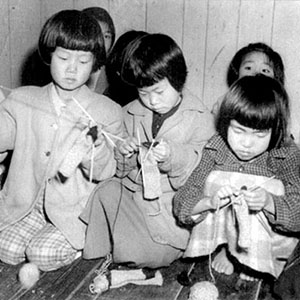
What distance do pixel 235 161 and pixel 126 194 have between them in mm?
322

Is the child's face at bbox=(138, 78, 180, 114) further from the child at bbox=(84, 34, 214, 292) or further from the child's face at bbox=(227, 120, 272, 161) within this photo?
the child's face at bbox=(227, 120, 272, 161)

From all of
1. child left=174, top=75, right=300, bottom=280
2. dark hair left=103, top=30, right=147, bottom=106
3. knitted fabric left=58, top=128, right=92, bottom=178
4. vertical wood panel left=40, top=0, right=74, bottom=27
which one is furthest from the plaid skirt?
vertical wood panel left=40, top=0, right=74, bottom=27

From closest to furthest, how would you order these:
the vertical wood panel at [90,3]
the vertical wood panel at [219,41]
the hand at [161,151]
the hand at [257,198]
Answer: the hand at [257,198] < the hand at [161,151] < the vertical wood panel at [219,41] < the vertical wood panel at [90,3]

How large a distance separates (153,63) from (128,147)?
0.77 feet

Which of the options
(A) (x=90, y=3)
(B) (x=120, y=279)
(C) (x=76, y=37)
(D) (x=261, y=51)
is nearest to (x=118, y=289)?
(B) (x=120, y=279)

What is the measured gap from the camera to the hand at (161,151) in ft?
4.48

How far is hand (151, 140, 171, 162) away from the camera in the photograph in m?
1.37

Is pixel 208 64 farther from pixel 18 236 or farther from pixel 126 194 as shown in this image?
pixel 18 236

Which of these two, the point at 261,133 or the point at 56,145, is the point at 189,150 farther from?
the point at 56,145

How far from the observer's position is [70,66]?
1.47 m

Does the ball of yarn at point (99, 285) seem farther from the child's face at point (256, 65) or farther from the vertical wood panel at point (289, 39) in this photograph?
the vertical wood panel at point (289, 39)

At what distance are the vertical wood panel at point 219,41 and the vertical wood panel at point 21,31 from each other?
79 cm

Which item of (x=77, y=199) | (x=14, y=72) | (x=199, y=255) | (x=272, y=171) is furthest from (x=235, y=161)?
(x=14, y=72)

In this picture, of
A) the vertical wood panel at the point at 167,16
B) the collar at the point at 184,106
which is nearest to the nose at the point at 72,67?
the collar at the point at 184,106
